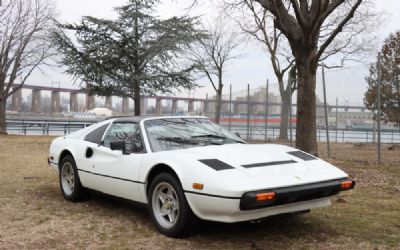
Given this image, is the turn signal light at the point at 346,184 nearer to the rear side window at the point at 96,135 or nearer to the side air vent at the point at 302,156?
the side air vent at the point at 302,156

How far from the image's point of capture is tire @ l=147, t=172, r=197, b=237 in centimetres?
423

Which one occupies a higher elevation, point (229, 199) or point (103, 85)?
point (103, 85)

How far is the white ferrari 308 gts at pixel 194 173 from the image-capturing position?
393cm

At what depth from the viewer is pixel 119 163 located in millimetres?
5152

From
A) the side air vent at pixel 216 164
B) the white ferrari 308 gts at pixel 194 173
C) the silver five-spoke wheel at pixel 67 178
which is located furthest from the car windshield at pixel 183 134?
the silver five-spoke wheel at pixel 67 178

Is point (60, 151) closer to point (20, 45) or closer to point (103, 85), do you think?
point (103, 85)

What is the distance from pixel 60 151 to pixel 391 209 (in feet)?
15.5

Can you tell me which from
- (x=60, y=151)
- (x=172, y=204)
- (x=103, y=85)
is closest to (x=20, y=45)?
(x=103, y=85)

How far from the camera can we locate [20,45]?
25938 millimetres

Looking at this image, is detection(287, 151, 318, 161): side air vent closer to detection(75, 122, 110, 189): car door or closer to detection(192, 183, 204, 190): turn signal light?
detection(192, 183, 204, 190): turn signal light

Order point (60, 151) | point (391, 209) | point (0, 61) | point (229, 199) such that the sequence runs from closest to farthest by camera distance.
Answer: point (229, 199) < point (391, 209) < point (60, 151) < point (0, 61)

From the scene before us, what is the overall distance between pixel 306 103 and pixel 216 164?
669 centimetres

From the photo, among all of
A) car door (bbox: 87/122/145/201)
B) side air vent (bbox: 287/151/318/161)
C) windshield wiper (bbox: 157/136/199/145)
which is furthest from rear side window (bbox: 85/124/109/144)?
side air vent (bbox: 287/151/318/161)

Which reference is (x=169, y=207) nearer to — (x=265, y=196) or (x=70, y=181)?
(x=265, y=196)
